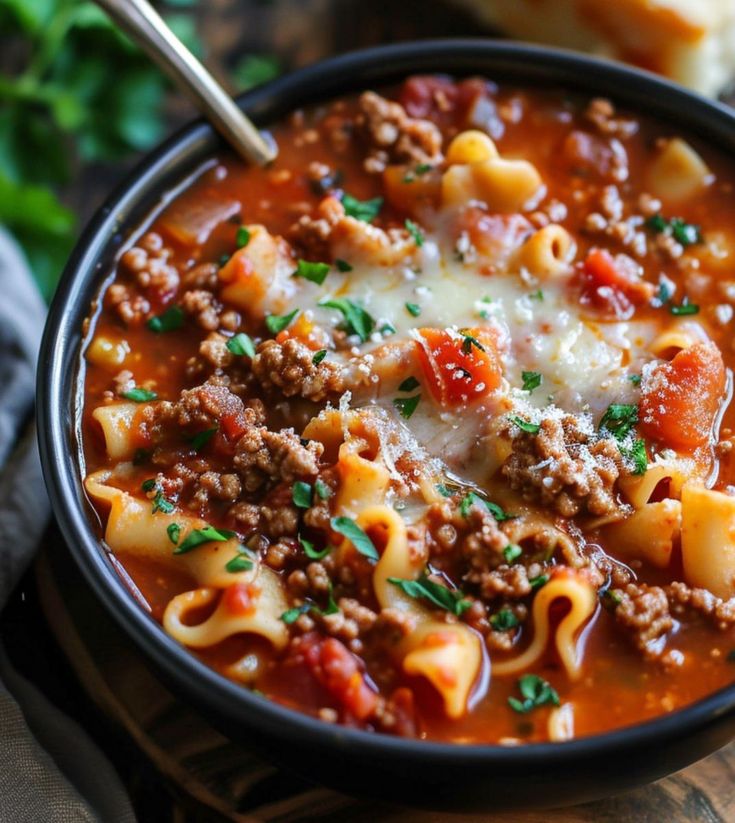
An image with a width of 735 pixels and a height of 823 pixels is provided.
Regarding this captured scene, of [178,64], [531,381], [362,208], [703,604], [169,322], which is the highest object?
[178,64]

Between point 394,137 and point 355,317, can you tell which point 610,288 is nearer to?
point 355,317

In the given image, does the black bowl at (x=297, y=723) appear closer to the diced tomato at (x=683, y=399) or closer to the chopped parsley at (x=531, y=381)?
the diced tomato at (x=683, y=399)

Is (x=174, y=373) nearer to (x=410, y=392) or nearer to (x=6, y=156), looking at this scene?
(x=410, y=392)

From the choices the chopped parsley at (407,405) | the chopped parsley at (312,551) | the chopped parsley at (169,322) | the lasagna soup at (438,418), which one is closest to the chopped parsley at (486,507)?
the lasagna soup at (438,418)

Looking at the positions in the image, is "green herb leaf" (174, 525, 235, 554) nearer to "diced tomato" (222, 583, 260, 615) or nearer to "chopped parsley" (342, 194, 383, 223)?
"diced tomato" (222, 583, 260, 615)

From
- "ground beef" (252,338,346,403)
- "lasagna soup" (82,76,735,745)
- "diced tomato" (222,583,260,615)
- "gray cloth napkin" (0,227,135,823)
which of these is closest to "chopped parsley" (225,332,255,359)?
"lasagna soup" (82,76,735,745)

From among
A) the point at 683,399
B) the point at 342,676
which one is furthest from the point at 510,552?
the point at 683,399
